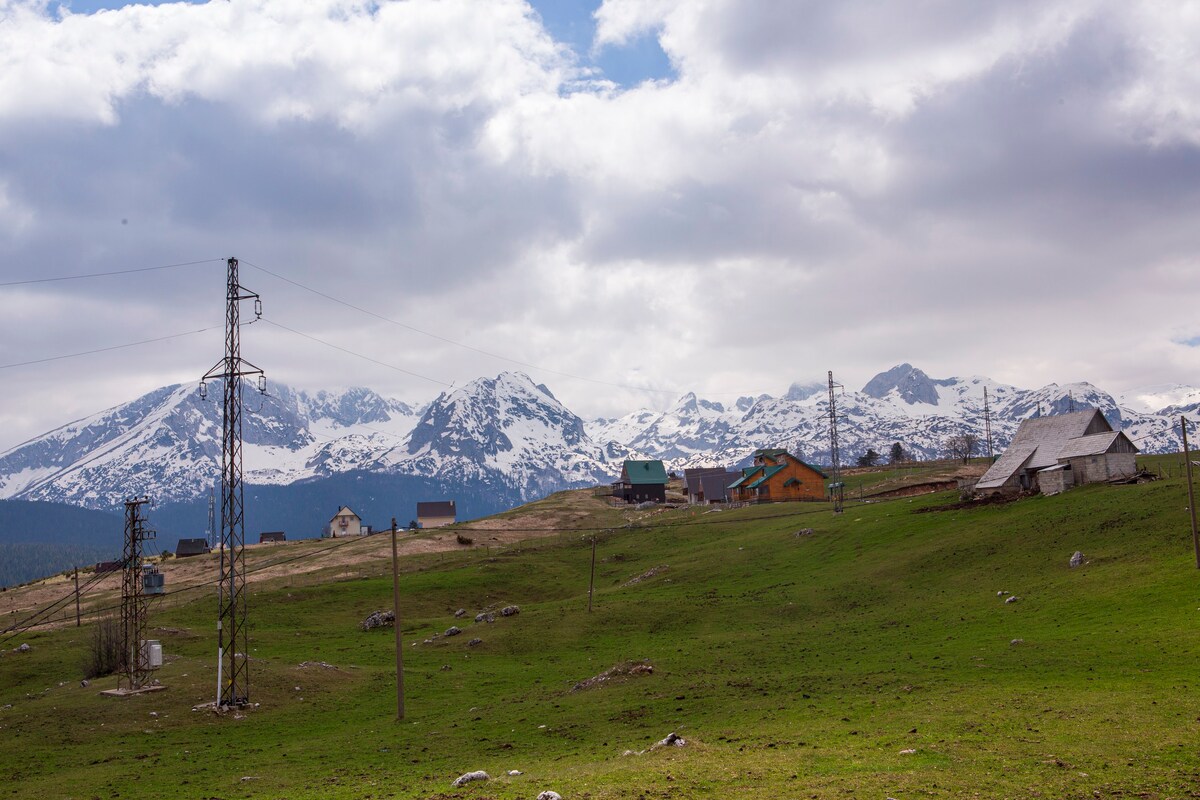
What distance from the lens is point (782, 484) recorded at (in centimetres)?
16112

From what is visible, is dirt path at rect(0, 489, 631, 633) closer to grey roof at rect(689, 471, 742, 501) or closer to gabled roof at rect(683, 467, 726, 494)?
grey roof at rect(689, 471, 742, 501)

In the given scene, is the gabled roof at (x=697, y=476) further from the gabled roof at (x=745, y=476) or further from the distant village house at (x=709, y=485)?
the gabled roof at (x=745, y=476)

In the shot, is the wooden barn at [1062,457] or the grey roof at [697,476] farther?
the grey roof at [697,476]

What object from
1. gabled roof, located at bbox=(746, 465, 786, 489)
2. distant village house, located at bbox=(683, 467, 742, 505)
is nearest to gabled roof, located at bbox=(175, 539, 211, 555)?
distant village house, located at bbox=(683, 467, 742, 505)

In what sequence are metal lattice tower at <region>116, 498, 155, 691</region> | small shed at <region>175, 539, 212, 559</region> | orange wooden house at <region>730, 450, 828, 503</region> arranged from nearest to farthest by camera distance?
metal lattice tower at <region>116, 498, 155, 691</region> < orange wooden house at <region>730, 450, 828, 503</region> < small shed at <region>175, 539, 212, 559</region>

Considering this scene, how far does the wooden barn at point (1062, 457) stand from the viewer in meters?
90.7

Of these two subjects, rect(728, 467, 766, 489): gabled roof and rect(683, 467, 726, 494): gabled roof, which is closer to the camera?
rect(728, 467, 766, 489): gabled roof

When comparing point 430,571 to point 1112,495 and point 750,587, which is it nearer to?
point 750,587

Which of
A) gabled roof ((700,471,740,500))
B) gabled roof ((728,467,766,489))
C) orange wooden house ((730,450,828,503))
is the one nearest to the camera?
orange wooden house ((730,450,828,503))

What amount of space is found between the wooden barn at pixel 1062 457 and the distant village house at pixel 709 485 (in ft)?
253

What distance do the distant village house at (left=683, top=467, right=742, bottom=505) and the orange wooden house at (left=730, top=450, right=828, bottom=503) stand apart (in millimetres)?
7093

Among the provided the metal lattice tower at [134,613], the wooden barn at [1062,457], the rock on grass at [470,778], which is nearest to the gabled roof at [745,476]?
the wooden barn at [1062,457]

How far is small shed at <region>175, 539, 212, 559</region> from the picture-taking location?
551 feet

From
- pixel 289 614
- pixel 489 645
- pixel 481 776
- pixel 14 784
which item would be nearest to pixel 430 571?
pixel 289 614
